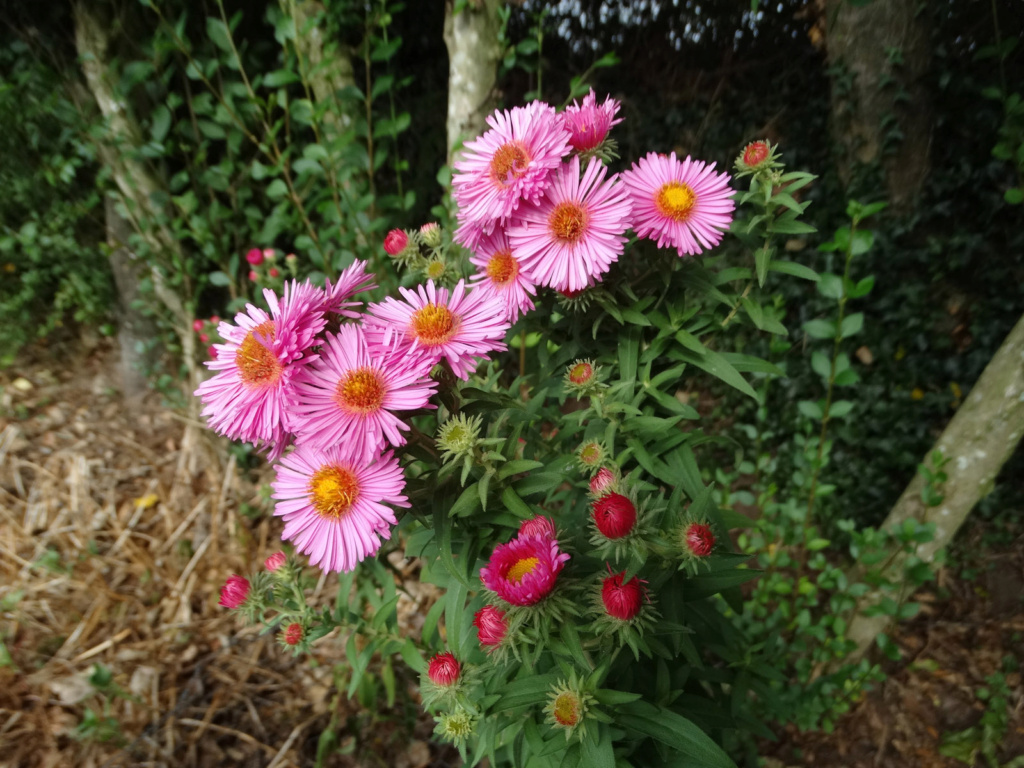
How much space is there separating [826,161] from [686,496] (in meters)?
1.72

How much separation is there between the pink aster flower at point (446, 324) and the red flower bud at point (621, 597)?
422 millimetres

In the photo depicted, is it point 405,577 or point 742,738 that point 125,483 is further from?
point 742,738

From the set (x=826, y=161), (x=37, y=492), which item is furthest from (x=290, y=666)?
(x=826, y=161)

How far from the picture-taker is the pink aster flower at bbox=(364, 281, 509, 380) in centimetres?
101

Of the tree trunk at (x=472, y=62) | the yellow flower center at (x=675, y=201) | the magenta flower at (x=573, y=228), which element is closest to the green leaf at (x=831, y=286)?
the yellow flower center at (x=675, y=201)

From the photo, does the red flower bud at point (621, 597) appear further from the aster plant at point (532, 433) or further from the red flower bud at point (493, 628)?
the red flower bud at point (493, 628)

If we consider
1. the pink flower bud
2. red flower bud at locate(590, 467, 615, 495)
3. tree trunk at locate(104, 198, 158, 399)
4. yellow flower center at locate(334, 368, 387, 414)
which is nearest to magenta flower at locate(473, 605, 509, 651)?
red flower bud at locate(590, 467, 615, 495)

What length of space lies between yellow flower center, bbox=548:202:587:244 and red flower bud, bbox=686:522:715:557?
555 mm

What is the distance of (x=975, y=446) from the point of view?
1.75m

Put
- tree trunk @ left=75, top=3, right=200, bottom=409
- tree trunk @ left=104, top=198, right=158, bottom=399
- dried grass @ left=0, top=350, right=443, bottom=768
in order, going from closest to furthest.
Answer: dried grass @ left=0, top=350, right=443, bottom=768
tree trunk @ left=75, top=3, right=200, bottom=409
tree trunk @ left=104, top=198, right=158, bottom=399

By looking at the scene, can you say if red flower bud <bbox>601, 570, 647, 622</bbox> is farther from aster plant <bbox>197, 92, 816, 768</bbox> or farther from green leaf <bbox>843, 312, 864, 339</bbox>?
green leaf <bbox>843, 312, 864, 339</bbox>

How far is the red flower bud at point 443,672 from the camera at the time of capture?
1.12 m

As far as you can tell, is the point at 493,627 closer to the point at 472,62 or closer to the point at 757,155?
the point at 757,155

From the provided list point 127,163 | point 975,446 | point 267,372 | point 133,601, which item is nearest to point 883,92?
point 975,446
